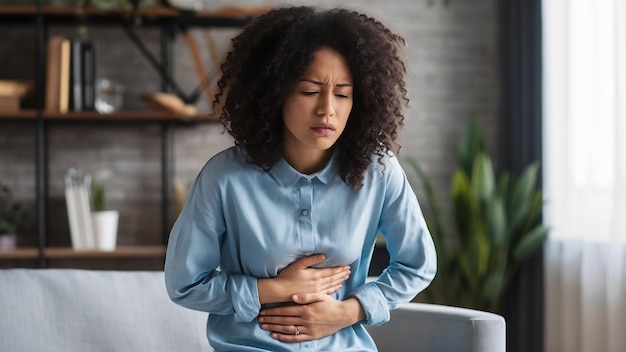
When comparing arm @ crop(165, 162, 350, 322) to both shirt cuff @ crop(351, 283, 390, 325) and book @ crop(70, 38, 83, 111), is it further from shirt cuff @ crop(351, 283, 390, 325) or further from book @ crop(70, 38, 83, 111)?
book @ crop(70, 38, 83, 111)

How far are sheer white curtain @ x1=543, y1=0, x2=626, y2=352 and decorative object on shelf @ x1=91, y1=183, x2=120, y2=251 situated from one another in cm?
183

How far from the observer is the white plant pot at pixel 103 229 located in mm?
3799

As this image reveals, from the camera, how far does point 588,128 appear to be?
11.6 ft

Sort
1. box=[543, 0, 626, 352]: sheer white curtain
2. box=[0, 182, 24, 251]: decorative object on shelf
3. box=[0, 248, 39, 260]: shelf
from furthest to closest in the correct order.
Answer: box=[0, 182, 24, 251]: decorative object on shelf, box=[0, 248, 39, 260]: shelf, box=[543, 0, 626, 352]: sheer white curtain

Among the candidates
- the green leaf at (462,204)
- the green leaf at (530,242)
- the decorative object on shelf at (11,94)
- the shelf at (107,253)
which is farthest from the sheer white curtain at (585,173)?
the decorative object on shelf at (11,94)

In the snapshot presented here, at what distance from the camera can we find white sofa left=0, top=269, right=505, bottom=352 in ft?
6.61

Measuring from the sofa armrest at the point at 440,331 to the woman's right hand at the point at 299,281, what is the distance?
449mm

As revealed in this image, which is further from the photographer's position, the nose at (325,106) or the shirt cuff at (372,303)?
the shirt cuff at (372,303)

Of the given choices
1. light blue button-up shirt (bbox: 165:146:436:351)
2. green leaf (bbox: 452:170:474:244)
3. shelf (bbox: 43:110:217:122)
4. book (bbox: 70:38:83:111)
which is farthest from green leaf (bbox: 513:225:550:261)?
light blue button-up shirt (bbox: 165:146:436:351)

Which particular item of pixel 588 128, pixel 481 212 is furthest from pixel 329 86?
pixel 481 212

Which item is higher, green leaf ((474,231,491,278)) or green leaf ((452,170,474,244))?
green leaf ((452,170,474,244))

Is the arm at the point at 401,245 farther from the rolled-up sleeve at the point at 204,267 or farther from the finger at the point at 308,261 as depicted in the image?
the rolled-up sleeve at the point at 204,267

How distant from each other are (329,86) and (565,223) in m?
2.46

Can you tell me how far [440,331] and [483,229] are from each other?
193 centimetres
